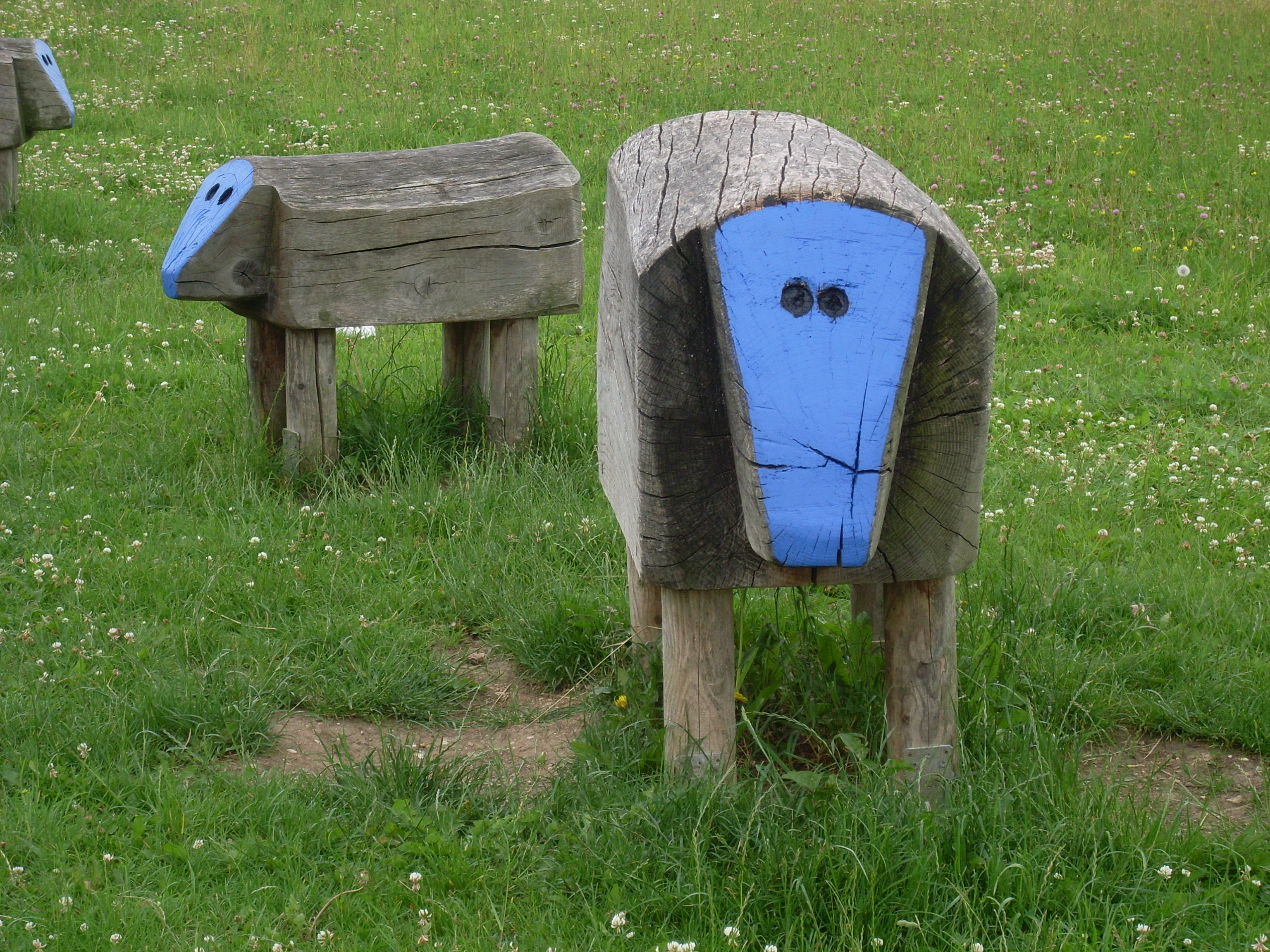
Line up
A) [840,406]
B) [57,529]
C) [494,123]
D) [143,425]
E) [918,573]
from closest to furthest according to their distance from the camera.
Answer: [840,406] → [918,573] → [57,529] → [143,425] → [494,123]

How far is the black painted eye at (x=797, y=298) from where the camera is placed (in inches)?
89.1

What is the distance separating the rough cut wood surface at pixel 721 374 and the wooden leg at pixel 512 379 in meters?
2.45

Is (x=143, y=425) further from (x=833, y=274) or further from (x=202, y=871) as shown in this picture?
(x=833, y=274)

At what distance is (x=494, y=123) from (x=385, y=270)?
6.03 m

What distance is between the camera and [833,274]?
226 cm

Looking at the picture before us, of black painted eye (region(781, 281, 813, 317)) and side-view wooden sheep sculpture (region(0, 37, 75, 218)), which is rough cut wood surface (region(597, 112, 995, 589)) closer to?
black painted eye (region(781, 281, 813, 317))

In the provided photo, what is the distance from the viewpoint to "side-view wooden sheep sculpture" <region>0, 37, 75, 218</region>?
780 centimetres

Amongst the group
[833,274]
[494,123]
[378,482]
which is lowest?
[378,482]

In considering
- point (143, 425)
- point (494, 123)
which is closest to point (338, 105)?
point (494, 123)

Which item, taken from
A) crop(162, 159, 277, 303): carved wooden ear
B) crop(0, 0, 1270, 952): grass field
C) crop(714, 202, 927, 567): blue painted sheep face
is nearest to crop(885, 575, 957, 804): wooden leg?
crop(0, 0, 1270, 952): grass field

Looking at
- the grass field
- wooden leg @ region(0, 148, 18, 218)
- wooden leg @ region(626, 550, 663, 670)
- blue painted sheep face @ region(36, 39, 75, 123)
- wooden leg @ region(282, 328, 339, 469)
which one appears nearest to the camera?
the grass field

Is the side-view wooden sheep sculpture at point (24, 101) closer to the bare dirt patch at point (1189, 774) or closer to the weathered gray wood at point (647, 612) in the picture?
the weathered gray wood at point (647, 612)

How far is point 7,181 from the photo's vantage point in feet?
26.9

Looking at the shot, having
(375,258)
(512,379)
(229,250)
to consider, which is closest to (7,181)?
(229,250)
